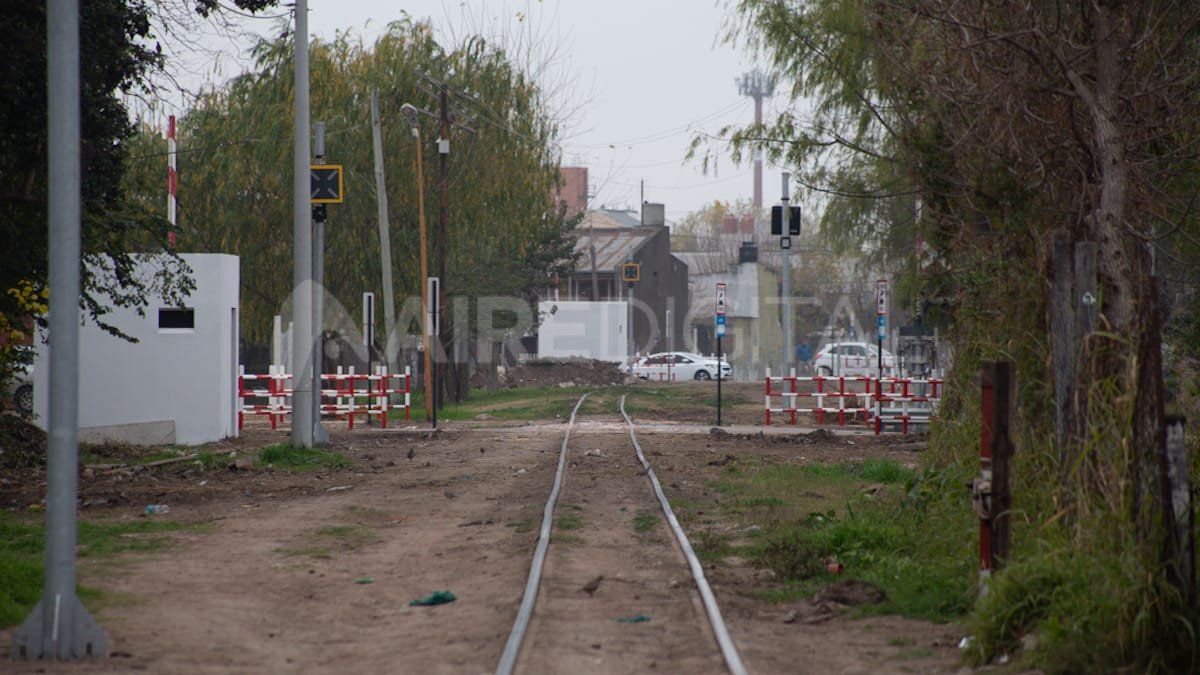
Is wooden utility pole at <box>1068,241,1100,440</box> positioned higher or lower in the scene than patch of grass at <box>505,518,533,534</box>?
higher

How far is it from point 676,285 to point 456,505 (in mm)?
87411

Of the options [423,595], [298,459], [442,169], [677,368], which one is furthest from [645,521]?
[677,368]

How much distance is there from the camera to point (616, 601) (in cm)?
966

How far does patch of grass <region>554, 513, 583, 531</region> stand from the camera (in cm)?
1366

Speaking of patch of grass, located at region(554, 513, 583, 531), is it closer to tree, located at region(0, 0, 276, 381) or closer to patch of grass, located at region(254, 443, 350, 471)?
tree, located at region(0, 0, 276, 381)

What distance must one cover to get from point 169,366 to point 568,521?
45.6ft

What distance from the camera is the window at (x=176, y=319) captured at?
25.8 meters

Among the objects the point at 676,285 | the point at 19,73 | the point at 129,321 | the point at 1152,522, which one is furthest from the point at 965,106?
the point at 676,285

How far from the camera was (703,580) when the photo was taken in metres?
10.1

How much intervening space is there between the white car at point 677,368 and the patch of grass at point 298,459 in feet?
165

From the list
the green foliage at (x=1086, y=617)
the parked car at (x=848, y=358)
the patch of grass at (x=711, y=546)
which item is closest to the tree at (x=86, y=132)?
the patch of grass at (x=711, y=546)

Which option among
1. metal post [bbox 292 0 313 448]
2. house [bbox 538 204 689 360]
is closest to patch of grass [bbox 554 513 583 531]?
metal post [bbox 292 0 313 448]

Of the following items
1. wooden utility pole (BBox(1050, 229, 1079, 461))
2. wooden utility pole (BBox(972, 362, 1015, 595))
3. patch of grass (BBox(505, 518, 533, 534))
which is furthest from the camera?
patch of grass (BBox(505, 518, 533, 534))

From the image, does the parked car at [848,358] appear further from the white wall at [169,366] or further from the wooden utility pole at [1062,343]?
the wooden utility pole at [1062,343]
